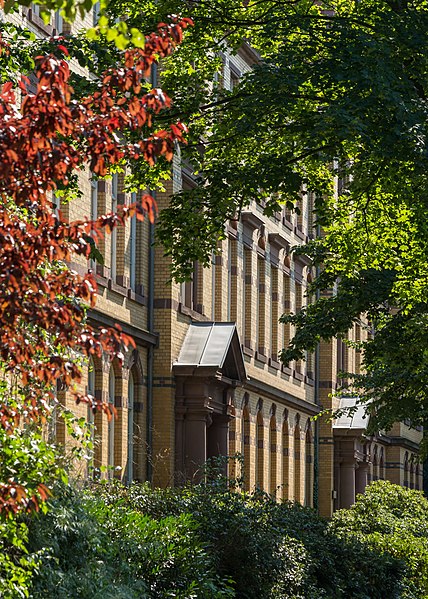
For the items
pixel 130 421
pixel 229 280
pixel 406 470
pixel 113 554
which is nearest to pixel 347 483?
pixel 406 470

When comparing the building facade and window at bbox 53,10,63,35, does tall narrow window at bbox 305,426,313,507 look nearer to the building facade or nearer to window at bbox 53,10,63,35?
the building facade

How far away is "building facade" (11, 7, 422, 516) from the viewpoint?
2792 centimetres

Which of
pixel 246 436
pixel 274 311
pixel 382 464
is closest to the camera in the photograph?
pixel 246 436

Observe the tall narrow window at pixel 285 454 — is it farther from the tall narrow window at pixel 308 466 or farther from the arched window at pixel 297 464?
the tall narrow window at pixel 308 466

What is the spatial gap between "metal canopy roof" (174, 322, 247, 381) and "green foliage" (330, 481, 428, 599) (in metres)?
4.49

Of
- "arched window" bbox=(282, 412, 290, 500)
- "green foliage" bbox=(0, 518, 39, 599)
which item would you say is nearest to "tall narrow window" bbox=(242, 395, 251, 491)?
"arched window" bbox=(282, 412, 290, 500)

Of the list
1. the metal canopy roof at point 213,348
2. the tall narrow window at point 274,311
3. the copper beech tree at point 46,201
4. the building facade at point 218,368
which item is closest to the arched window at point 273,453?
the building facade at point 218,368

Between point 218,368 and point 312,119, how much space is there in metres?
13.9

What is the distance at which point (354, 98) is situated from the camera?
1739 centimetres

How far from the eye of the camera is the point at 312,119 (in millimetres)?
17922

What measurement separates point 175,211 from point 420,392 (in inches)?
458

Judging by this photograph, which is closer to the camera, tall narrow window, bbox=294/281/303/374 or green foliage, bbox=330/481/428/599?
green foliage, bbox=330/481/428/599

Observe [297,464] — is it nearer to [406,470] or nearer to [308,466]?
[308,466]

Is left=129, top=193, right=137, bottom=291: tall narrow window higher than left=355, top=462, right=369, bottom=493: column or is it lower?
higher
